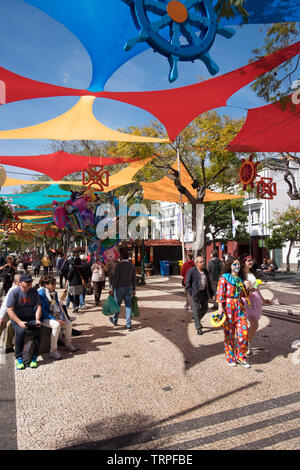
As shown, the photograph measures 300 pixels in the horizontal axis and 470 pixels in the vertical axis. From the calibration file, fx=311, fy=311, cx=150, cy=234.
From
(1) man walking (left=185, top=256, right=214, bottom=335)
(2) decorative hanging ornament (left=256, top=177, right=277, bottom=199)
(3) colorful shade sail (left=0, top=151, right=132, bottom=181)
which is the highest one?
(3) colorful shade sail (left=0, top=151, right=132, bottom=181)

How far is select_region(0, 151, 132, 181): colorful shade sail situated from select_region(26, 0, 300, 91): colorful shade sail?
21.9 feet

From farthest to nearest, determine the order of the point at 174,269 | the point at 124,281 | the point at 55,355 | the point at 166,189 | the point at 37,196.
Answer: the point at 174,269 < the point at 166,189 < the point at 37,196 < the point at 124,281 < the point at 55,355

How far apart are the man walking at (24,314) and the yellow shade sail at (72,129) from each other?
5.33 m

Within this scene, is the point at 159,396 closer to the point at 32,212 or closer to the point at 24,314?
the point at 24,314

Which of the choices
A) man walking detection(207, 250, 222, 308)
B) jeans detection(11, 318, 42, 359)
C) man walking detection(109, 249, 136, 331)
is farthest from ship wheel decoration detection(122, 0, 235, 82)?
man walking detection(207, 250, 222, 308)

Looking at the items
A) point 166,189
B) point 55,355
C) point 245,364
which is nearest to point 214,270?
point 245,364

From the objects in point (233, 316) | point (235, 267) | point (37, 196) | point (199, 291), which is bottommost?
point (233, 316)

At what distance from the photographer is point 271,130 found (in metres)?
7.99

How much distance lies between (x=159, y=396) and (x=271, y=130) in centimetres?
691

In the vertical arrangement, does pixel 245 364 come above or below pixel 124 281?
below

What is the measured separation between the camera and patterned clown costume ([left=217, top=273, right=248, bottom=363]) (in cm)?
488

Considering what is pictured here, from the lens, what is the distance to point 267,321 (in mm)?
7957

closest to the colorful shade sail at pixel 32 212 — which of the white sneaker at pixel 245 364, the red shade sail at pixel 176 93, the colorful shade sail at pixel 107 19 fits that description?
the red shade sail at pixel 176 93

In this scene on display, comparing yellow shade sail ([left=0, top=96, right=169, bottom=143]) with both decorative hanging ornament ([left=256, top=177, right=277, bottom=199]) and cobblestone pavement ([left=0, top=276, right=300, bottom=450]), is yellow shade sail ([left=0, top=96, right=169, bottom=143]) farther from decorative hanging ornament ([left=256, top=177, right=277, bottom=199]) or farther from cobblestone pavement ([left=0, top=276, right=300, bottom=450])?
cobblestone pavement ([left=0, top=276, right=300, bottom=450])
